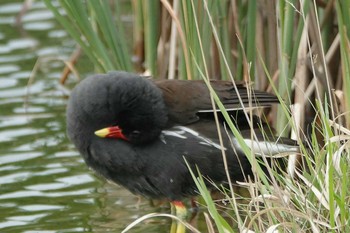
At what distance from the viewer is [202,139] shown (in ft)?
15.0

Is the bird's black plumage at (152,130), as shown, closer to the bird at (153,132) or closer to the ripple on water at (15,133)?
the bird at (153,132)

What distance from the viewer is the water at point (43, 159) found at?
5.16m

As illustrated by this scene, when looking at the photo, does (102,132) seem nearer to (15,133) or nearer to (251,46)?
(251,46)

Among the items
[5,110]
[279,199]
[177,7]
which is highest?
[177,7]

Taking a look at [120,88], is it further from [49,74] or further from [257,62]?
[49,74]

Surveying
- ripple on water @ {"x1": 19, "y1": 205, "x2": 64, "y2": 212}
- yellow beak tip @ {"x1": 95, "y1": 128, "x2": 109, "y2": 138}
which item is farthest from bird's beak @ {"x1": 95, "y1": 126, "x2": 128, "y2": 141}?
ripple on water @ {"x1": 19, "y1": 205, "x2": 64, "y2": 212}

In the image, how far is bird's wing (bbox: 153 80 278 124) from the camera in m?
4.59

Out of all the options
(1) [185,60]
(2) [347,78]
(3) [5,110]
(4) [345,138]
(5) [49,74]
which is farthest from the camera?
(5) [49,74]

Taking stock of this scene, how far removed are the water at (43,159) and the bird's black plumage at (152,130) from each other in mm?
531

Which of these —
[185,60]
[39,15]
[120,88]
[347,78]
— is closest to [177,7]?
[185,60]

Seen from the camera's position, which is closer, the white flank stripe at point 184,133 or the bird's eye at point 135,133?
the bird's eye at point 135,133

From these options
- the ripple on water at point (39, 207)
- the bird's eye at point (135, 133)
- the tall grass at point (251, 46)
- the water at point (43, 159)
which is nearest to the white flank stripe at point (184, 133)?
the bird's eye at point (135, 133)

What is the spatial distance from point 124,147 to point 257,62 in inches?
43.2

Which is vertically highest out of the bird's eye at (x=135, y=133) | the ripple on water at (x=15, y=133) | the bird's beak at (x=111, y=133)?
the bird's beak at (x=111, y=133)
